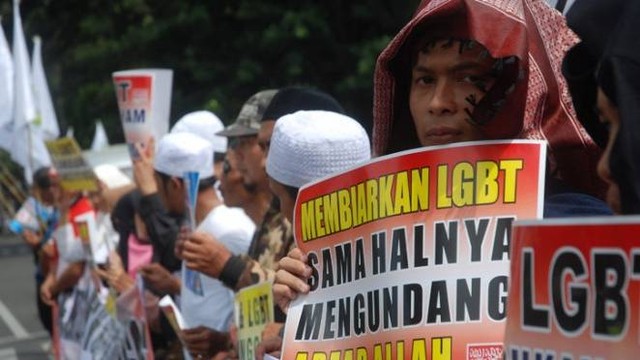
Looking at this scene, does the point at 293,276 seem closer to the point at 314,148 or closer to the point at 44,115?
the point at 314,148

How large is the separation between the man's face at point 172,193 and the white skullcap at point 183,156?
0.33ft

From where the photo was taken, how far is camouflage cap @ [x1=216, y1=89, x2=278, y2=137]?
5.56 meters

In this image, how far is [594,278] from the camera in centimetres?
193

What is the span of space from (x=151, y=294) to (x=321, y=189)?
13.4ft

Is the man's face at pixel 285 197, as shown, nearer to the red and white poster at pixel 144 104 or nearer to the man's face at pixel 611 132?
the man's face at pixel 611 132

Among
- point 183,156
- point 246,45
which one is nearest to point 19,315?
point 246,45

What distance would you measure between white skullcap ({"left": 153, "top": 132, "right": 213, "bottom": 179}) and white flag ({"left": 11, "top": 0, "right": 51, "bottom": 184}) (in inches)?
232

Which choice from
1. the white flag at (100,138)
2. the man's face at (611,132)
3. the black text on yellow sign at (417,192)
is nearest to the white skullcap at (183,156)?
the black text on yellow sign at (417,192)

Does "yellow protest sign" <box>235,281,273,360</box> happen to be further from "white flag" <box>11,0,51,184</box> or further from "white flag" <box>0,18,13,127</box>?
"white flag" <box>0,18,13,127</box>

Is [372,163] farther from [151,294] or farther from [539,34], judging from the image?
[151,294]

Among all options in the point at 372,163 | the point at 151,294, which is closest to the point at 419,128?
the point at 372,163

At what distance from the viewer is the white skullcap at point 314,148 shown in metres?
3.95

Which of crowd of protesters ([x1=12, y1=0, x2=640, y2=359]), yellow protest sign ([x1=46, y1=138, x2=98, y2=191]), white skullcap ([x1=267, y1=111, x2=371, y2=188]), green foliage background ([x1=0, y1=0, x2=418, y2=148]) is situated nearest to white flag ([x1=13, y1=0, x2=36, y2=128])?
yellow protest sign ([x1=46, y1=138, x2=98, y2=191])

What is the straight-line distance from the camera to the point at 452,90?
112 inches
